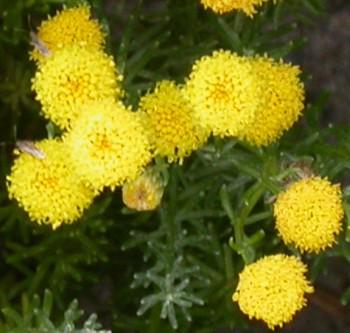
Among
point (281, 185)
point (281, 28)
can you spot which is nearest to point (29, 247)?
point (281, 185)

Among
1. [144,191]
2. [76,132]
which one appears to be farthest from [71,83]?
[144,191]

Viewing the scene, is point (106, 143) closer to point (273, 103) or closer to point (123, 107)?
point (123, 107)

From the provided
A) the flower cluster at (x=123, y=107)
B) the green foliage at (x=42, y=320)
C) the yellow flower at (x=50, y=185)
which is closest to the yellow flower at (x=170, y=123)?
the flower cluster at (x=123, y=107)

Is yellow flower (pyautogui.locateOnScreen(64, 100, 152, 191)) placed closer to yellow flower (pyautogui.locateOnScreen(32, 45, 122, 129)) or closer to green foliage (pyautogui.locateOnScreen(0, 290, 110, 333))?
yellow flower (pyautogui.locateOnScreen(32, 45, 122, 129))

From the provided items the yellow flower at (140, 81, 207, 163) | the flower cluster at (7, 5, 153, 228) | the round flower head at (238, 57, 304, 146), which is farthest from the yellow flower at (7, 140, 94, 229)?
the round flower head at (238, 57, 304, 146)

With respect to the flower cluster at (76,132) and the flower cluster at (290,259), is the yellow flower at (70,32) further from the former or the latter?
the flower cluster at (290,259)
